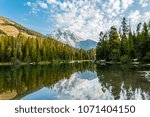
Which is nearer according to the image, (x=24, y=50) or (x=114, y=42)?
(x=114, y=42)

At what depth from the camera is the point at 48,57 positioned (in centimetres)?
12581

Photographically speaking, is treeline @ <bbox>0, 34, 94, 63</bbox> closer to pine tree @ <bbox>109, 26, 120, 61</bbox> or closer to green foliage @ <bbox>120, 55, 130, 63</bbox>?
pine tree @ <bbox>109, 26, 120, 61</bbox>

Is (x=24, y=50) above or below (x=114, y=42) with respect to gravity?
below

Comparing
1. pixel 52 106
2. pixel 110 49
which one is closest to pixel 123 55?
pixel 110 49

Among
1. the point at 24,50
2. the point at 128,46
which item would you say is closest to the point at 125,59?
the point at 128,46

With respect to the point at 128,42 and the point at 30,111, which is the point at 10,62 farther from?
the point at 30,111

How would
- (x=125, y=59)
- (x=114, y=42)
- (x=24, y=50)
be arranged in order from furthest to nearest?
(x=24, y=50)
(x=114, y=42)
(x=125, y=59)

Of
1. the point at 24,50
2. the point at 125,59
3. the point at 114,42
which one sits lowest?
the point at 125,59

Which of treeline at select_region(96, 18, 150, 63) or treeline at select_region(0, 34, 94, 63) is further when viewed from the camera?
treeline at select_region(0, 34, 94, 63)

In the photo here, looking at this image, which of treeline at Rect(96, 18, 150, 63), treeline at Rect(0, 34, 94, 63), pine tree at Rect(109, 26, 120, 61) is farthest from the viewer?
treeline at Rect(0, 34, 94, 63)

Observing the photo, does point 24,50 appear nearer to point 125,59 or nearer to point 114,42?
point 114,42

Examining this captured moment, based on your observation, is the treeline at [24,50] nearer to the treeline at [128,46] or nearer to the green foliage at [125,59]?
the treeline at [128,46]

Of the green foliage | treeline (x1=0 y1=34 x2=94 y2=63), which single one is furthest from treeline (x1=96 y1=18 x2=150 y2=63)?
treeline (x1=0 y1=34 x2=94 y2=63)

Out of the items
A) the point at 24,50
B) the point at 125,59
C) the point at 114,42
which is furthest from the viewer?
the point at 24,50
